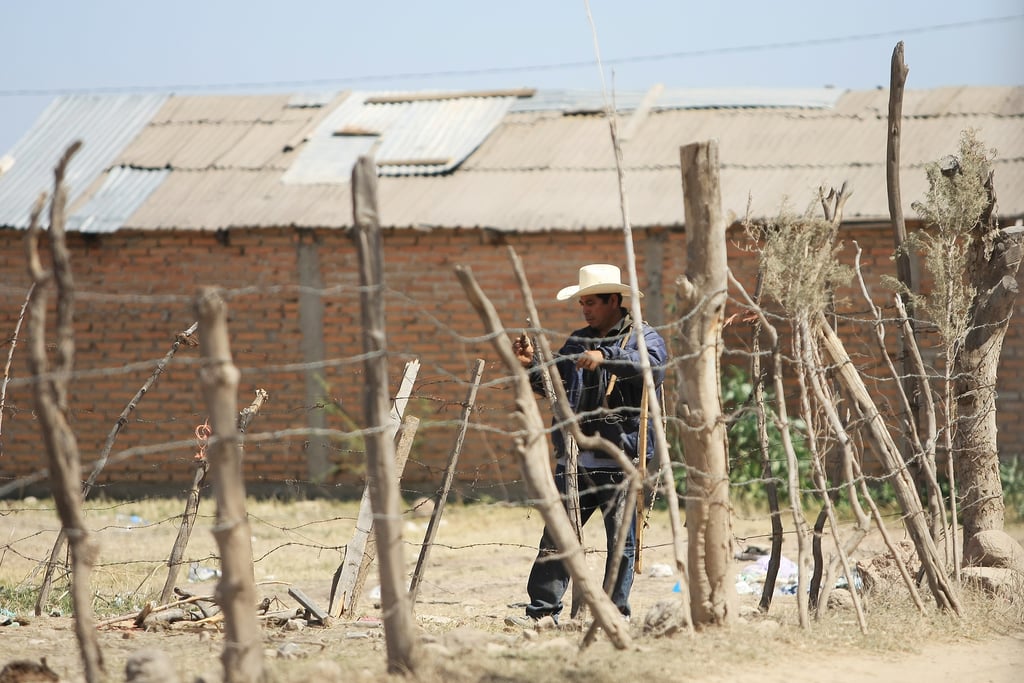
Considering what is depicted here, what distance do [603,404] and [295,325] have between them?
20.6ft

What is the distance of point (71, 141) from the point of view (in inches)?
519

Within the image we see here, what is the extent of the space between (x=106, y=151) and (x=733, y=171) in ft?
23.1

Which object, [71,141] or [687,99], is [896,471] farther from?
[71,141]

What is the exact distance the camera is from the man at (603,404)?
5223mm

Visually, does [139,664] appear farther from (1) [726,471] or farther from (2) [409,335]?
(2) [409,335]

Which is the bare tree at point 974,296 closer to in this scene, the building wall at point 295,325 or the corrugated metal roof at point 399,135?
the building wall at point 295,325

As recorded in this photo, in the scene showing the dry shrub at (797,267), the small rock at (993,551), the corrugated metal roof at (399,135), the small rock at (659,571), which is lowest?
the small rock at (659,571)

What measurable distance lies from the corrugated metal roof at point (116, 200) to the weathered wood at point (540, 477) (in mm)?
8024

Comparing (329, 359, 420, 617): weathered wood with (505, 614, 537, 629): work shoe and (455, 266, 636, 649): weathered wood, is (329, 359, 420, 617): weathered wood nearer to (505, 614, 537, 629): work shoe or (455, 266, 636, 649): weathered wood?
(505, 614, 537, 629): work shoe

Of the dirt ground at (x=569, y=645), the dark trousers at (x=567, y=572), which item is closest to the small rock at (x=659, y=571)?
the dirt ground at (x=569, y=645)

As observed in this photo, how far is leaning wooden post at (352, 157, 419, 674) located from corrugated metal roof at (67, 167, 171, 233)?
809 cm

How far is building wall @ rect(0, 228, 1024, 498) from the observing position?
1047 centimetres

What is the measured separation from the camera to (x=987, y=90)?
38.7 feet

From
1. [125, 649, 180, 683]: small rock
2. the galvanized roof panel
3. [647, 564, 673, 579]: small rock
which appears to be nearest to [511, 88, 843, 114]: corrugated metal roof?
the galvanized roof panel
